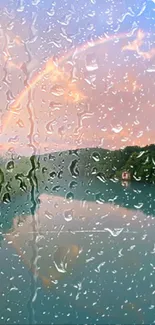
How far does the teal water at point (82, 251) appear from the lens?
64.1 inches

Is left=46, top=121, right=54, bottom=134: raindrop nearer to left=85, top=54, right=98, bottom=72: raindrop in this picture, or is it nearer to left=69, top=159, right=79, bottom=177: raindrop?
left=69, top=159, right=79, bottom=177: raindrop

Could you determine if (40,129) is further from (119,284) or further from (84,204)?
(119,284)

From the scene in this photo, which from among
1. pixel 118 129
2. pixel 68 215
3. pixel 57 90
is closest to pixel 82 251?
pixel 68 215

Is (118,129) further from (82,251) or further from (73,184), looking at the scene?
(82,251)

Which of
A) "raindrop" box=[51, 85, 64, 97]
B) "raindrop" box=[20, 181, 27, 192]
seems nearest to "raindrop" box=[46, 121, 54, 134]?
"raindrop" box=[51, 85, 64, 97]

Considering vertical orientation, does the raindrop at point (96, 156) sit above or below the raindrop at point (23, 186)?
above

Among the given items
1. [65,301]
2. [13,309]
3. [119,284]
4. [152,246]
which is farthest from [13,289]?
[152,246]

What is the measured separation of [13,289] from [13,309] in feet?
0.23

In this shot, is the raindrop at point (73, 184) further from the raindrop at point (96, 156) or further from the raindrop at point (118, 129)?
the raindrop at point (118, 129)

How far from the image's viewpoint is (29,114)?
5.57ft

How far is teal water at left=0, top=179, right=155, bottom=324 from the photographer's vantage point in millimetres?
1629

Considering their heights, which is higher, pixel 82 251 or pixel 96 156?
pixel 96 156

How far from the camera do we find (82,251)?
5.47 ft

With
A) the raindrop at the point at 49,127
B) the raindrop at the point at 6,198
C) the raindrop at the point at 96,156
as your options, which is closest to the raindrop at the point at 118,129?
the raindrop at the point at 96,156
